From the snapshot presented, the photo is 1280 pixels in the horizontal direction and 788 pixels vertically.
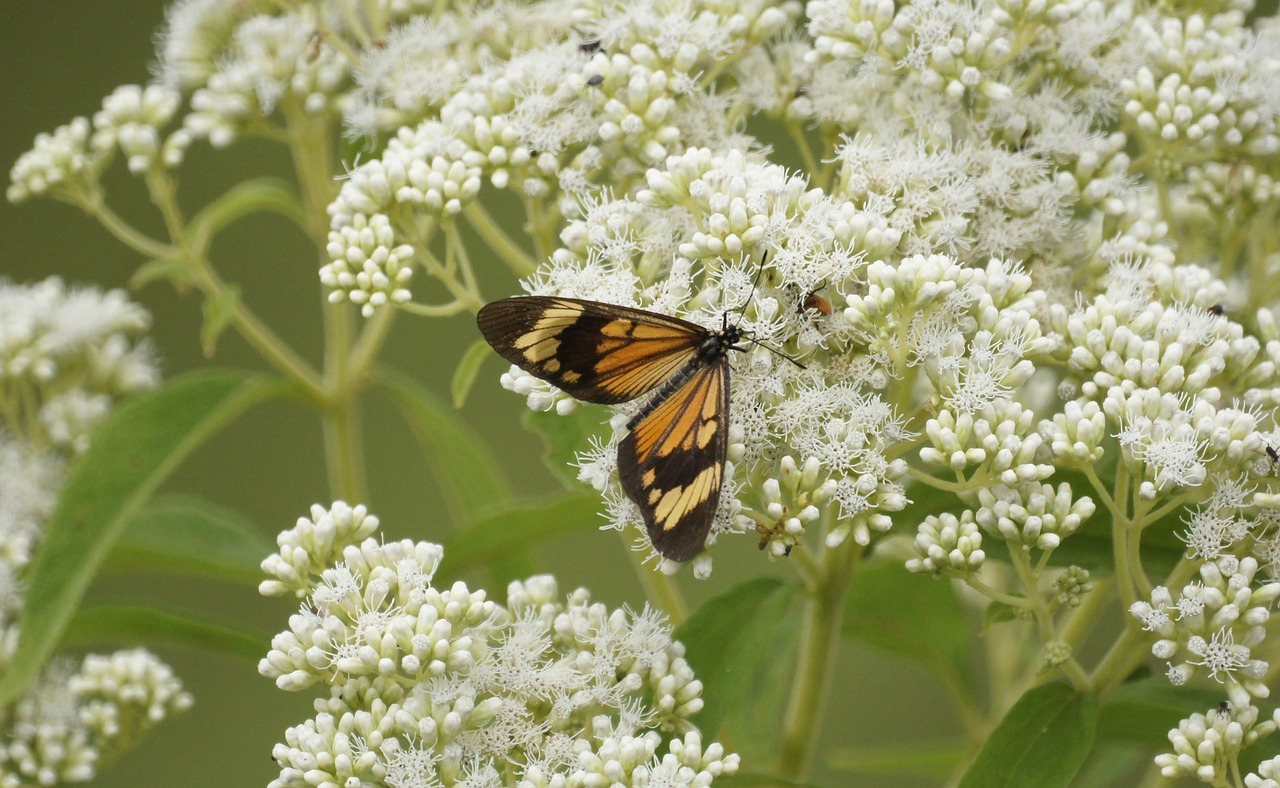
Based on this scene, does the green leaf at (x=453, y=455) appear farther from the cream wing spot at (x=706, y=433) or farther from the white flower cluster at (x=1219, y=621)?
the white flower cluster at (x=1219, y=621)

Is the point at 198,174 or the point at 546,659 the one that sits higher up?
the point at 198,174

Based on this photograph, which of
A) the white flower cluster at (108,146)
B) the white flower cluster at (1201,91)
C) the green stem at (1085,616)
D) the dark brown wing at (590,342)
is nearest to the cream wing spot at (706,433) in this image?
the dark brown wing at (590,342)

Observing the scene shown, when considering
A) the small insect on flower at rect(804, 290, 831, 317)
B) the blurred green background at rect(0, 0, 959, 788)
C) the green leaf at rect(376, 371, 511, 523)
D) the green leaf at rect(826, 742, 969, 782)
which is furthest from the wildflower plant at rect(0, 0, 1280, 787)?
the blurred green background at rect(0, 0, 959, 788)

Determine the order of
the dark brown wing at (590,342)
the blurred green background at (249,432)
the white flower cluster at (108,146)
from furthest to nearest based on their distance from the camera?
the blurred green background at (249,432)
the white flower cluster at (108,146)
the dark brown wing at (590,342)

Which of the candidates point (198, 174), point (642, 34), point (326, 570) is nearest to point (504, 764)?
point (326, 570)

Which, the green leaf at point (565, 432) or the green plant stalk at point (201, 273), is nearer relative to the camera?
the green leaf at point (565, 432)

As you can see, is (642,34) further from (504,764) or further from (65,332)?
(65,332)

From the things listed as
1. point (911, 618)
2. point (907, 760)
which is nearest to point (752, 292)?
point (911, 618)
